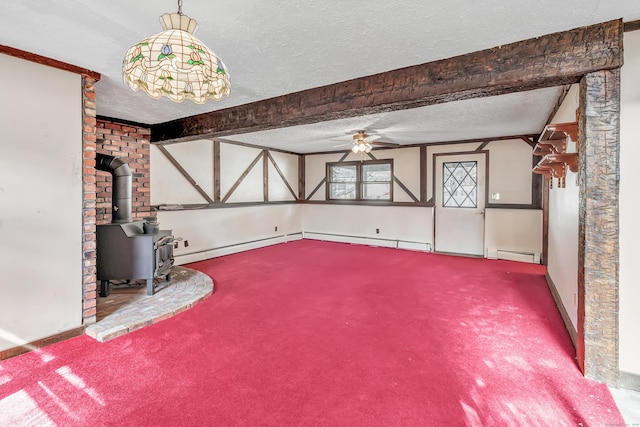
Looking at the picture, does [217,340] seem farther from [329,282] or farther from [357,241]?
[357,241]

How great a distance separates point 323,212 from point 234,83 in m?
5.79

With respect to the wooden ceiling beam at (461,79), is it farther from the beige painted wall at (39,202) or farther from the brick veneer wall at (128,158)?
the brick veneer wall at (128,158)

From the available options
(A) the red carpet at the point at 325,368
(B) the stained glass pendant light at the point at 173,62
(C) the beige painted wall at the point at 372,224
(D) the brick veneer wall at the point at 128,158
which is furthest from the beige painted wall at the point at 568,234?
(D) the brick veneer wall at the point at 128,158

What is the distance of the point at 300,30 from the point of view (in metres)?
2.13

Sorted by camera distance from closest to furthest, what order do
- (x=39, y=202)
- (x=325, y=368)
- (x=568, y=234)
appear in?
(x=325, y=368) → (x=39, y=202) → (x=568, y=234)

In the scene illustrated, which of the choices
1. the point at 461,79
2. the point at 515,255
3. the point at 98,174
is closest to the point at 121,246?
the point at 98,174

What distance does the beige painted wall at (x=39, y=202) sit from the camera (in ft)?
8.34

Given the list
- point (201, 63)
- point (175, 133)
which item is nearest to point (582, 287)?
point (201, 63)

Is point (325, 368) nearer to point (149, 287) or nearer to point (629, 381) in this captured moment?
point (629, 381)

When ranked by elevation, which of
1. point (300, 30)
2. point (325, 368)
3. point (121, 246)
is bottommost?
point (325, 368)

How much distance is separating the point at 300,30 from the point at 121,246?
3199 mm

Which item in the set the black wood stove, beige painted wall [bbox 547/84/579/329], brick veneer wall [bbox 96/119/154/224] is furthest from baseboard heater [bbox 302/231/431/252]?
the black wood stove

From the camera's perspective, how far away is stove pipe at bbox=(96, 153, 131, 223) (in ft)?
12.7

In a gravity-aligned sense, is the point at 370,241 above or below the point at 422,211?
below
